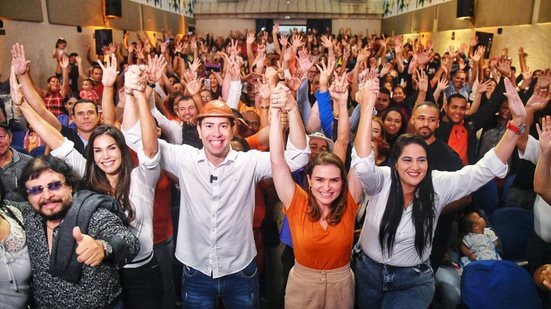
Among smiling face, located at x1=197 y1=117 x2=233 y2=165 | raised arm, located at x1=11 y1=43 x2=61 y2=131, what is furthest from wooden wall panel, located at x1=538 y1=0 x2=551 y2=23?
raised arm, located at x1=11 y1=43 x2=61 y2=131

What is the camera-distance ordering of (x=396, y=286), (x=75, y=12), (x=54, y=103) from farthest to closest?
(x=75, y=12), (x=54, y=103), (x=396, y=286)

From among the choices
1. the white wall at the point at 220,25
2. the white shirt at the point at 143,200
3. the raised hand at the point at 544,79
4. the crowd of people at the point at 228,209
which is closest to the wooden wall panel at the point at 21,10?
the crowd of people at the point at 228,209

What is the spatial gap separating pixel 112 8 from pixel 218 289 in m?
9.46

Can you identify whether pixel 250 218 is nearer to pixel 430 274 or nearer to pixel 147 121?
pixel 147 121

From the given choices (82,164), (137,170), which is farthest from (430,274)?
(82,164)

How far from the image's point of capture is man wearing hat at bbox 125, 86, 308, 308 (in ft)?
6.50

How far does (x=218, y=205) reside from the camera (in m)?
1.99

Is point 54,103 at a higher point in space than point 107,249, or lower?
higher

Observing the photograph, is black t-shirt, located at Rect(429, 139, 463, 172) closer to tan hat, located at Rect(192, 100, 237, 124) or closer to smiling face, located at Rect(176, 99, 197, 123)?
tan hat, located at Rect(192, 100, 237, 124)

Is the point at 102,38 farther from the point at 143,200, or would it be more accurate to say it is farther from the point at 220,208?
the point at 220,208

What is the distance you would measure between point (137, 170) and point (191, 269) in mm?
551

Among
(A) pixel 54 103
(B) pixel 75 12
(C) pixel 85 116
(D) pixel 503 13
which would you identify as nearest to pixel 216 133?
(C) pixel 85 116

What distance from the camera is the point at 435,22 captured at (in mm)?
12172

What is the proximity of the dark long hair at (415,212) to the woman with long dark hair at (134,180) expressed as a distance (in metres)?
1.11
